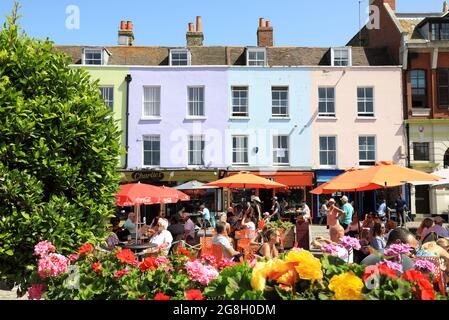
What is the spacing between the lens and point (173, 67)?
2548 cm

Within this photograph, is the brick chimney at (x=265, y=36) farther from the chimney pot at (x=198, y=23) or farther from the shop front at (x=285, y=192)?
the shop front at (x=285, y=192)

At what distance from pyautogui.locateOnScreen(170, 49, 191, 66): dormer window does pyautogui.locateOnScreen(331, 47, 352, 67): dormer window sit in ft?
29.8

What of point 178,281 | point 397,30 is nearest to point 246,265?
point 178,281

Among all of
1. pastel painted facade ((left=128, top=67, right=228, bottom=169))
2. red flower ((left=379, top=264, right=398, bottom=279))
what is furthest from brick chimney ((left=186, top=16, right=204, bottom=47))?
red flower ((left=379, top=264, right=398, bottom=279))

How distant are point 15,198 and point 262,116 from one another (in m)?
20.9

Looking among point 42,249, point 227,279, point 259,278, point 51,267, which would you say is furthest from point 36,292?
point 259,278

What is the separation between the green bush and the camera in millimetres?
5293

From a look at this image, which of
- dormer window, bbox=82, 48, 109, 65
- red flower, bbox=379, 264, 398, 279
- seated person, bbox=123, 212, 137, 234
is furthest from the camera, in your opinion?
dormer window, bbox=82, 48, 109, 65

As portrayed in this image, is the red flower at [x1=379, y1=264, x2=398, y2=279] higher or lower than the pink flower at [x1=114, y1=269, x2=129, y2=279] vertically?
higher

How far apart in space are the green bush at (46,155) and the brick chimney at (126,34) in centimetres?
2324

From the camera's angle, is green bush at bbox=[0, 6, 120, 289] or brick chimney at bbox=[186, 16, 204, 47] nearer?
green bush at bbox=[0, 6, 120, 289]

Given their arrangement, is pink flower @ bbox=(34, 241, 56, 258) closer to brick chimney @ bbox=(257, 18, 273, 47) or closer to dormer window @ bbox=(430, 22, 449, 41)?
brick chimney @ bbox=(257, 18, 273, 47)

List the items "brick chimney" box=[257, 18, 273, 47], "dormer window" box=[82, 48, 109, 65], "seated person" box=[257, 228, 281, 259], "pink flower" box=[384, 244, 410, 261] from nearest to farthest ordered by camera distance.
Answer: "pink flower" box=[384, 244, 410, 261]
"seated person" box=[257, 228, 281, 259]
"dormer window" box=[82, 48, 109, 65]
"brick chimney" box=[257, 18, 273, 47]

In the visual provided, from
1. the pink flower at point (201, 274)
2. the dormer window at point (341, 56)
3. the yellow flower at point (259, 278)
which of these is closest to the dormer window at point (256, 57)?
the dormer window at point (341, 56)
